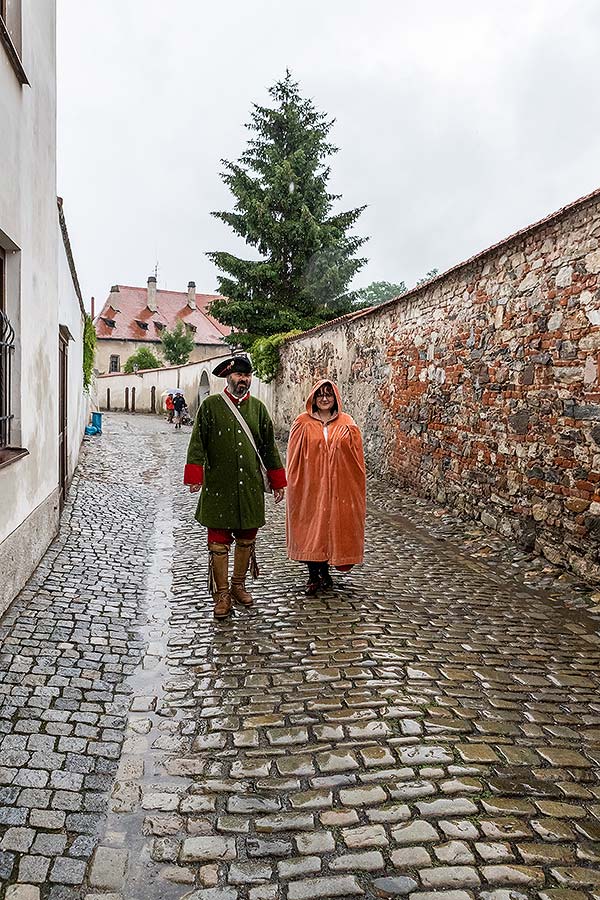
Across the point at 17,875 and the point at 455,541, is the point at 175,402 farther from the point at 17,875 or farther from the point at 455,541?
the point at 17,875

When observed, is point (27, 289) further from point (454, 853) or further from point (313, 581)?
point (454, 853)

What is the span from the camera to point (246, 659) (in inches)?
167

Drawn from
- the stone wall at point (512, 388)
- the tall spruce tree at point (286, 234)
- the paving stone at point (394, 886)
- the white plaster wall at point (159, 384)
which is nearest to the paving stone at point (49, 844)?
the paving stone at point (394, 886)

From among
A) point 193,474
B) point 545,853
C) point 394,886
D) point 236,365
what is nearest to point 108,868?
point 394,886

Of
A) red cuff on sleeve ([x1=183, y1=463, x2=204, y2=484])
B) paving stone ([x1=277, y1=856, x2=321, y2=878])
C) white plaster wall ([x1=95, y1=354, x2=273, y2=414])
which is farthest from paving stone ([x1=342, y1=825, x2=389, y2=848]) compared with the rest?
white plaster wall ([x1=95, y1=354, x2=273, y2=414])

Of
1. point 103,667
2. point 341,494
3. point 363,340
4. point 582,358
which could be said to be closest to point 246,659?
point 103,667

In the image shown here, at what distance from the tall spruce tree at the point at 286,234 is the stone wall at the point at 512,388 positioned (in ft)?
39.6

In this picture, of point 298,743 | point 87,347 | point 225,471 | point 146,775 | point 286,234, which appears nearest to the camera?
point 146,775

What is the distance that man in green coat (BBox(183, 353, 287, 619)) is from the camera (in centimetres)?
504

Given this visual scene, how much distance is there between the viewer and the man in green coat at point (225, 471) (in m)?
5.04

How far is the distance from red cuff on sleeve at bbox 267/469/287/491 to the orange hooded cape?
0.25 metres

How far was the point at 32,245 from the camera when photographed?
574 centimetres

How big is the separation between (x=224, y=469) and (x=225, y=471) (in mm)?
16

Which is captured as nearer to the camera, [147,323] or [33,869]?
[33,869]
